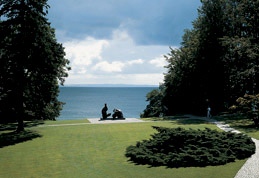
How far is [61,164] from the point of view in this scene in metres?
15.8

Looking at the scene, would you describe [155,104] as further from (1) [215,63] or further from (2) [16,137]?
(2) [16,137]

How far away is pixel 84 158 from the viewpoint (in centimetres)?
1667

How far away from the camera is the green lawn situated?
13.5 meters

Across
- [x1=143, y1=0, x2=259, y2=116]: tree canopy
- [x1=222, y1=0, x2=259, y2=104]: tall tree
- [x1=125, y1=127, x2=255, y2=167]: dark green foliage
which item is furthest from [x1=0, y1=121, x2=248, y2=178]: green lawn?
[x1=143, y1=0, x2=259, y2=116]: tree canopy

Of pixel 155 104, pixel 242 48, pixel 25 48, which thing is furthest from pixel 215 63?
pixel 25 48

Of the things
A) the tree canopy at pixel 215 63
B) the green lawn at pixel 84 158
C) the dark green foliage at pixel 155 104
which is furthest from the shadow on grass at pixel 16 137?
the dark green foliage at pixel 155 104

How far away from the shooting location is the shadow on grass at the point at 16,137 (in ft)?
70.7

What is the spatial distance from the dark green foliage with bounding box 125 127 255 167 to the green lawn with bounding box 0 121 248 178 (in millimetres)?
543

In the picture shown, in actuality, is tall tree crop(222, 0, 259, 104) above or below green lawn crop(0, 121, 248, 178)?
above

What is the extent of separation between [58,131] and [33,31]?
8.33 metres

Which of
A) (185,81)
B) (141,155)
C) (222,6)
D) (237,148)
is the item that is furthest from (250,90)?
(141,155)

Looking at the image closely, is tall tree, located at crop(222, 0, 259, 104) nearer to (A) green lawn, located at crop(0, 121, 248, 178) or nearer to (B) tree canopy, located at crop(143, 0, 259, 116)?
(B) tree canopy, located at crop(143, 0, 259, 116)

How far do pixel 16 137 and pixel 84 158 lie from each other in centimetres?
878

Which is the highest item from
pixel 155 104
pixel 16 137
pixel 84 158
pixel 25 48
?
pixel 25 48
